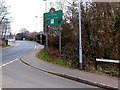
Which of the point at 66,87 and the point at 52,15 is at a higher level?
the point at 52,15

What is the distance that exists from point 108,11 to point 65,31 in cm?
615

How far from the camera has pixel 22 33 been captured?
11962 centimetres

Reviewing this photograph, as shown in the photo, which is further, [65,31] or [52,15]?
[65,31]

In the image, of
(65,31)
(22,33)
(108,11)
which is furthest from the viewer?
(22,33)

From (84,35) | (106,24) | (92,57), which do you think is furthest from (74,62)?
(106,24)

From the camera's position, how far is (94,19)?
40.8 feet

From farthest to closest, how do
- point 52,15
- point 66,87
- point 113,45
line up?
point 52,15, point 113,45, point 66,87

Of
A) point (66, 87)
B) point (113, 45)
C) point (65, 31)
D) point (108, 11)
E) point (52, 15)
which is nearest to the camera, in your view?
point (66, 87)

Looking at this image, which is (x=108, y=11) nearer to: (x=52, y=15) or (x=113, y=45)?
(x=113, y=45)

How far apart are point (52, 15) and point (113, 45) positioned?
24.0ft

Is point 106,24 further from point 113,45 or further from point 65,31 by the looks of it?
point 65,31

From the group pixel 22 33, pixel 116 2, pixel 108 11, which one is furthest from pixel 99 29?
pixel 22 33

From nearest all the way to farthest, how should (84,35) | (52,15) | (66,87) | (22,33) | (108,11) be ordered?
1. (66,87)
2. (108,11)
3. (84,35)
4. (52,15)
5. (22,33)

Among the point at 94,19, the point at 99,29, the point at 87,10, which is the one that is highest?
the point at 87,10
